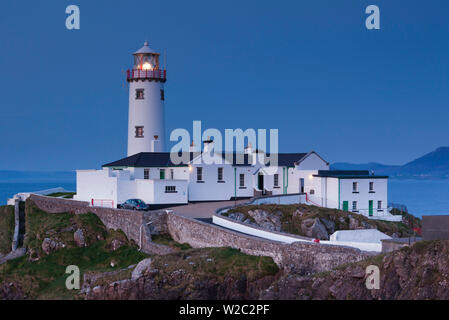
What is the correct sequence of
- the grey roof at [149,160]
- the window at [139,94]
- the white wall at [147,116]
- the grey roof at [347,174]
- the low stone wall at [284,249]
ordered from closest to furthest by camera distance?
the low stone wall at [284,249], the grey roof at [149,160], the grey roof at [347,174], the white wall at [147,116], the window at [139,94]

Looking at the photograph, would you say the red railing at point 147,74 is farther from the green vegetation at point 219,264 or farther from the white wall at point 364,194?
the green vegetation at point 219,264

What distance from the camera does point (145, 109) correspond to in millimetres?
54875

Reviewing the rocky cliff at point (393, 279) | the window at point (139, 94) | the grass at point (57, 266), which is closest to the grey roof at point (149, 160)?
the window at point (139, 94)

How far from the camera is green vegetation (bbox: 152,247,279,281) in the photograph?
1092 inches

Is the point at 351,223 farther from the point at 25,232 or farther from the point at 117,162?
the point at 25,232

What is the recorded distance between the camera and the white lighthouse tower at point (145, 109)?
54.8 metres

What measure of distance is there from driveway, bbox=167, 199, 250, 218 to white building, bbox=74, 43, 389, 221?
113 centimetres

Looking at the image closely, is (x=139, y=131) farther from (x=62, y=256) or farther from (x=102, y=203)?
(x=62, y=256)

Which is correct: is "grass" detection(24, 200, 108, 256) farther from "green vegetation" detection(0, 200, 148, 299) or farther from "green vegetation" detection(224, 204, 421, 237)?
"green vegetation" detection(224, 204, 421, 237)

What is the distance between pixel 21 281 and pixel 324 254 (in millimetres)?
19017

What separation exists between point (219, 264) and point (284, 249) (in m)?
2.89

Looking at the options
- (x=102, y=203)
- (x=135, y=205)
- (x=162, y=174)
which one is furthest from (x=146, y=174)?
(x=135, y=205)
